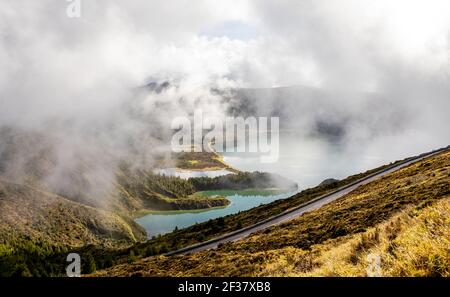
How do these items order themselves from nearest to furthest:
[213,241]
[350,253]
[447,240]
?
1. [447,240]
2. [350,253]
3. [213,241]

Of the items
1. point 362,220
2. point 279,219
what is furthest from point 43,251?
point 362,220
